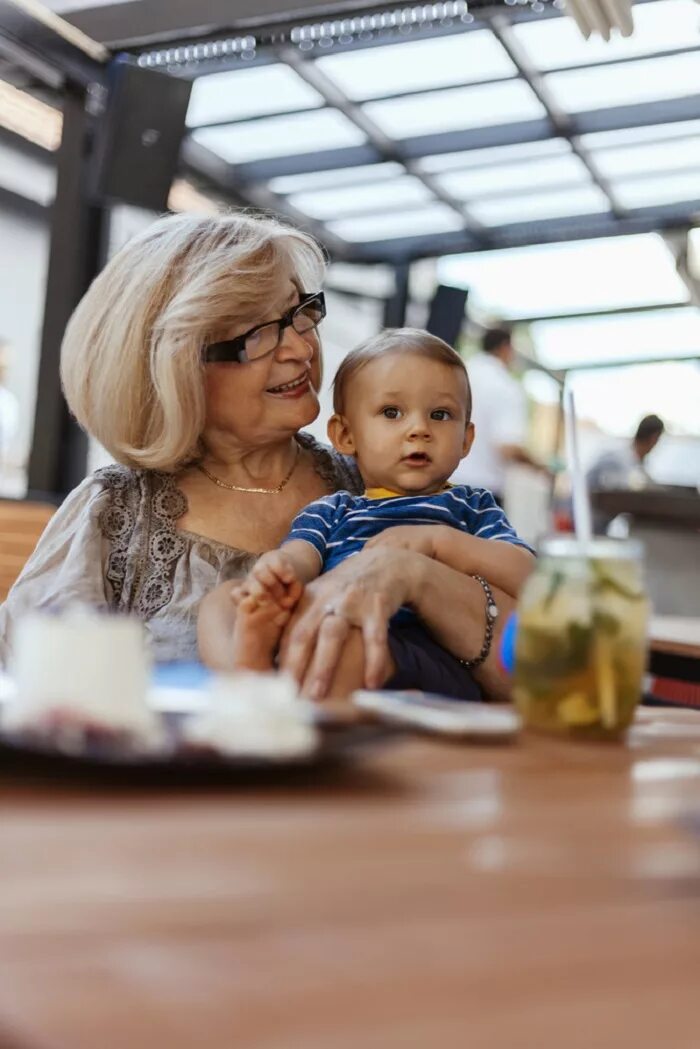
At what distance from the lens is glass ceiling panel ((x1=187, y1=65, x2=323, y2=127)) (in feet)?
22.1

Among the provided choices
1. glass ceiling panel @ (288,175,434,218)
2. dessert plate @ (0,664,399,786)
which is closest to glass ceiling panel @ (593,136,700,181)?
glass ceiling panel @ (288,175,434,218)

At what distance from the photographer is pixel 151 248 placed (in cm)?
213

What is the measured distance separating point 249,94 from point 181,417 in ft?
18.1

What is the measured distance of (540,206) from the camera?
9.01 metres

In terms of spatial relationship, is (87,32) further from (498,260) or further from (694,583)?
(498,260)

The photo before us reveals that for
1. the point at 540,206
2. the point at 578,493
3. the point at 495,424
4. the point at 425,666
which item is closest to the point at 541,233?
the point at 540,206

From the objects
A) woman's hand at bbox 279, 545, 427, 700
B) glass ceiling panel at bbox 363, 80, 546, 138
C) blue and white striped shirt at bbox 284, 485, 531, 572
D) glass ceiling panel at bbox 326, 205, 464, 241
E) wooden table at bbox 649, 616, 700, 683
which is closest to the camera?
woman's hand at bbox 279, 545, 427, 700

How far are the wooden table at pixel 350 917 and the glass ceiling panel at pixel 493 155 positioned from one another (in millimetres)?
7446

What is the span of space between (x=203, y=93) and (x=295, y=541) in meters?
5.77

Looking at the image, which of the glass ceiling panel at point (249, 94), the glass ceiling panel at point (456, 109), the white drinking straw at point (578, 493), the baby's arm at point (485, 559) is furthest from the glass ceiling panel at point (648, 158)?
the white drinking straw at point (578, 493)

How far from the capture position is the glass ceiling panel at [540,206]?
8.70 meters

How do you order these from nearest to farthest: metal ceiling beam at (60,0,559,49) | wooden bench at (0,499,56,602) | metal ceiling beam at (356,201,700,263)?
wooden bench at (0,499,56,602), metal ceiling beam at (60,0,559,49), metal ceiling beam at (356,201,700,263)

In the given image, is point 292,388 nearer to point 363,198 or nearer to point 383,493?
point 383,493

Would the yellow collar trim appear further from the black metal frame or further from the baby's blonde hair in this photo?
the black metal frame
